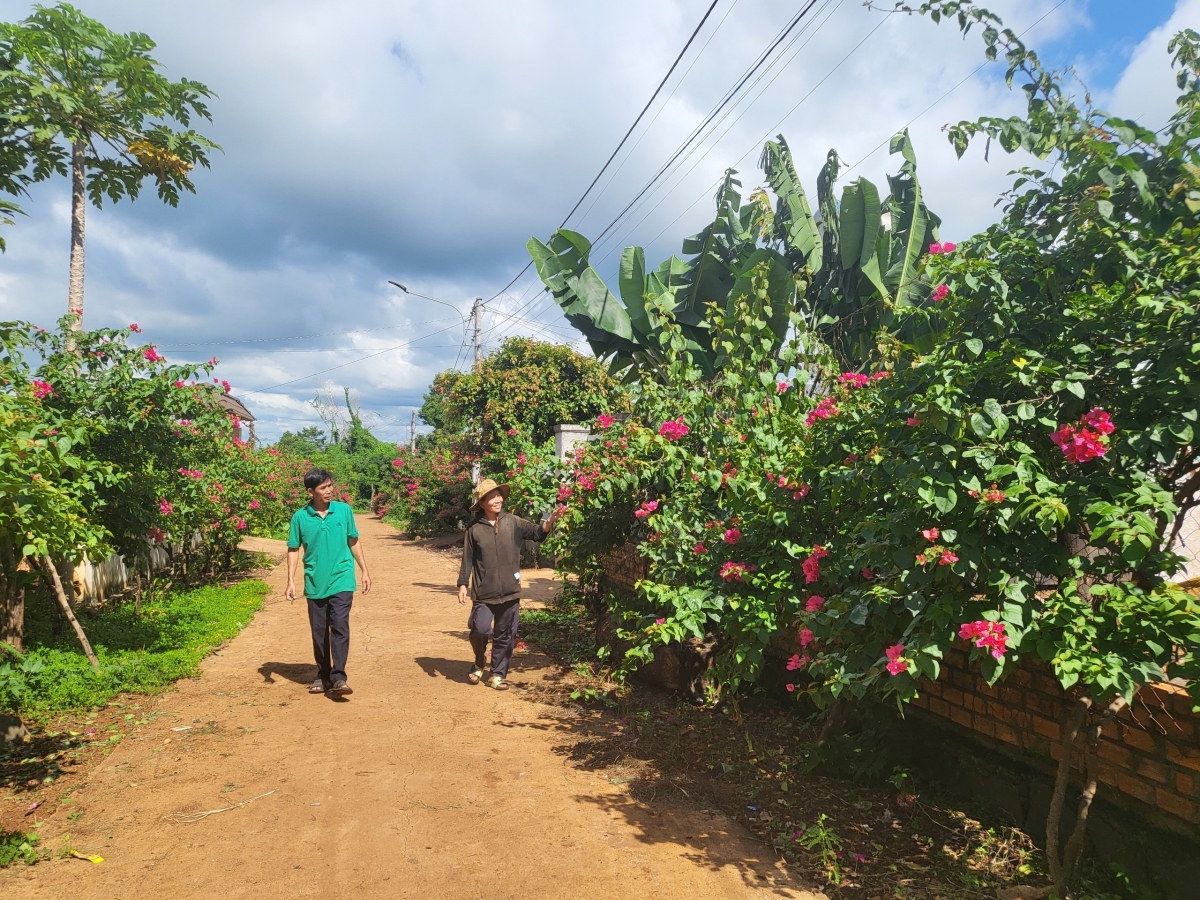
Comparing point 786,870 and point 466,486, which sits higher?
point 466,486

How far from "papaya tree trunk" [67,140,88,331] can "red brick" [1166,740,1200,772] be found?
10.5m

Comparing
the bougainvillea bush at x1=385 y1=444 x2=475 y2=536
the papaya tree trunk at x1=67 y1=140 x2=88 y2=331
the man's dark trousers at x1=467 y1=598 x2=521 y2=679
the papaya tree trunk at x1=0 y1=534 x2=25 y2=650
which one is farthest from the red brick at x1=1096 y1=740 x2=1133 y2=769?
the bougainvillea bush at x1=385 y1=444 x2=475 y2=536

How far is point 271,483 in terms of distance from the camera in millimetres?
13859

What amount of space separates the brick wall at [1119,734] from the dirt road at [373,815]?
131 centimetres

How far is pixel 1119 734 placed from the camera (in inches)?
119

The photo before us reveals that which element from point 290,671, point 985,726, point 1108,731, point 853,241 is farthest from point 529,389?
point 1108,731

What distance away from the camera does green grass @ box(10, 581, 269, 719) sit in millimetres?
5398

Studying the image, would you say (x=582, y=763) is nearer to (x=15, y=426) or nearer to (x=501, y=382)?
(x=15, y=426)

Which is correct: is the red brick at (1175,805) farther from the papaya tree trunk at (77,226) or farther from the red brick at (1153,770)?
the papaya tree trunk at (77,226)

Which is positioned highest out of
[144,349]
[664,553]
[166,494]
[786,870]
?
[144,349]

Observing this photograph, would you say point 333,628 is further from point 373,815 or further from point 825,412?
point 825,412

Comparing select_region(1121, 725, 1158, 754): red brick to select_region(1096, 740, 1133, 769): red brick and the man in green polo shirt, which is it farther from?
the man in green polo shirt

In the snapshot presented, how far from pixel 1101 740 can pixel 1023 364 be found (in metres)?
1.78

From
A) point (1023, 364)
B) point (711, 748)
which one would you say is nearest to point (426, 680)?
point (711, 748)
